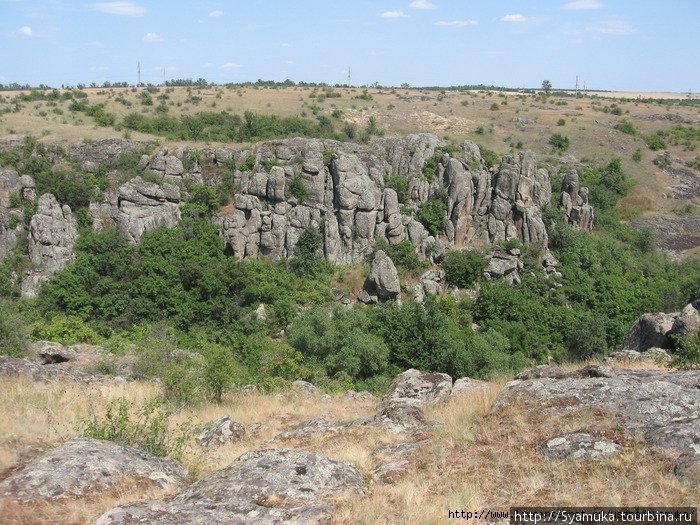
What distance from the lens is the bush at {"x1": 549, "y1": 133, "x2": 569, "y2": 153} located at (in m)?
44.2

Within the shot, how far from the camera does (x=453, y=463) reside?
6.61m

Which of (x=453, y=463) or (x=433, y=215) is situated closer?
(x=453, y=463)

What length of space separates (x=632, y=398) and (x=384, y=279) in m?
21.2

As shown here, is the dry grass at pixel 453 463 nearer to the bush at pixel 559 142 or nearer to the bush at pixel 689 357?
the bush at pixel 689 357

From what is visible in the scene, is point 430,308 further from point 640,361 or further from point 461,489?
point 461,489

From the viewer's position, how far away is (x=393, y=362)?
2444cm

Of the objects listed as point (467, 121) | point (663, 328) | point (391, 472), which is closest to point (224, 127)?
point (467, 121)

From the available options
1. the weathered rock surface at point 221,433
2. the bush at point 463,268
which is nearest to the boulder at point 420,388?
the weathered rock surface at point 221,433

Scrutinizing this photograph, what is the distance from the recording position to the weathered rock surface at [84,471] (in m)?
5.34

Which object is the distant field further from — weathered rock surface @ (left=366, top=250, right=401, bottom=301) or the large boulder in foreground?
the large boulder in foreground

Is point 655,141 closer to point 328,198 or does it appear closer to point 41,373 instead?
point 328,198

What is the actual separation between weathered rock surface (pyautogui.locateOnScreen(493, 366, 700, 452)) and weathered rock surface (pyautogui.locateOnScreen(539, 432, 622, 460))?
44 cm

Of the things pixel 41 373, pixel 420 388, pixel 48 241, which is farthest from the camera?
pixel 48 241

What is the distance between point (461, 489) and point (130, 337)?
809 inches
